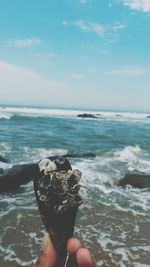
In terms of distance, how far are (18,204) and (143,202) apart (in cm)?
339

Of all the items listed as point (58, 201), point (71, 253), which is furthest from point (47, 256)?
point (58, 201)

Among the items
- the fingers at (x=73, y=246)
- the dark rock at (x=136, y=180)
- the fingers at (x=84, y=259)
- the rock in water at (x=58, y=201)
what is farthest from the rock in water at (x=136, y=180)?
the fingers at (x=84, y=259)

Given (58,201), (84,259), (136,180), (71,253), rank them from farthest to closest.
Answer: (136,180) → (58,201) → (71,253) → (84,259)

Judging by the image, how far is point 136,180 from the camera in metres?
11.7

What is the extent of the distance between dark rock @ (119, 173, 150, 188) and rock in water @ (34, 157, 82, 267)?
27.2 ft

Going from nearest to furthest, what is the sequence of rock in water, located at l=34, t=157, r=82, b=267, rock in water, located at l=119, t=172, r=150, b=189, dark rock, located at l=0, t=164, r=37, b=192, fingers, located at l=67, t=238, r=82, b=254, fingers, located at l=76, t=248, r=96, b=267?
fingers, located at l=76, t=248, r=96, b=267 → fingers, located at l=67, t=238, r=82, b=254 → rock in water, located at l=34, t=157, r=82, b=267 → dark rock, located at l=0, t=164, r=37, b=192 → rock in water, located at l=119, t=172, r=150, b=189

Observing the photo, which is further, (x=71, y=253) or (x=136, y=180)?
(x=136, y=180)

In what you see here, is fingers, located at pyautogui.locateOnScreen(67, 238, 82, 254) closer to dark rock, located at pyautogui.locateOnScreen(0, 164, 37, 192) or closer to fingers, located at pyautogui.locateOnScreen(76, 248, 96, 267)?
fingers, located at pyautogui.locateOnScreen(76, 248, 96, 267)

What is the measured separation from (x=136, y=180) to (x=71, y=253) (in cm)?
895

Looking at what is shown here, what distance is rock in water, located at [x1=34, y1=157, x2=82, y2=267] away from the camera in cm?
321

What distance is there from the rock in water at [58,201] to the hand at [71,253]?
0.22ft

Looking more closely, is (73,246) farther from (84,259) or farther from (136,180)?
(136,180)

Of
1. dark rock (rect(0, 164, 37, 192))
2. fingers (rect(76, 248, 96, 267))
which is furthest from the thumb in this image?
dark rock (rect(0, 164, 37, 192))

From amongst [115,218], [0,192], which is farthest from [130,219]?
[0,192]
